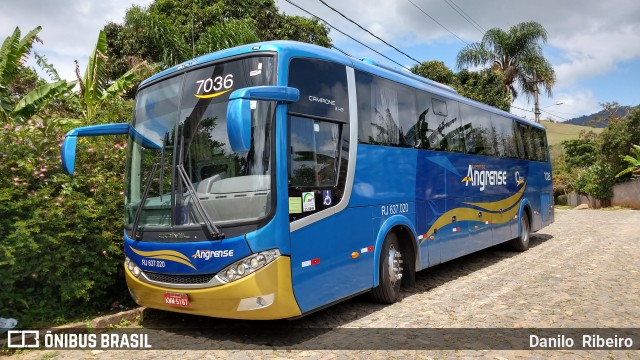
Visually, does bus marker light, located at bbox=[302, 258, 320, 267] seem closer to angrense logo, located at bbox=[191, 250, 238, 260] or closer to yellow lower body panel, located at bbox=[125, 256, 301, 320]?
yellow lower body panel, located at bbox=[125, 256, 301, 320]

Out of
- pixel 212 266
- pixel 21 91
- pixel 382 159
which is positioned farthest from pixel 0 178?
pixel 21 91

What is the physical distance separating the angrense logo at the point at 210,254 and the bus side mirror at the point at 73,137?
1.96 meters

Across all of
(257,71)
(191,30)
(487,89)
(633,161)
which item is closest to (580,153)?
(633,161)

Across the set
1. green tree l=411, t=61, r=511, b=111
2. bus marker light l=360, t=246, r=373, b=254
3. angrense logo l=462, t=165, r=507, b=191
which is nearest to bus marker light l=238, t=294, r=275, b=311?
bus marker light l=360, t=246, r=373, b=254

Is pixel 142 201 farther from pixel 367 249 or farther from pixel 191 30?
pixel 191 30

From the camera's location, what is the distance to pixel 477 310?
7.17 meters

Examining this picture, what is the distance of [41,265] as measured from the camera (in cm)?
621

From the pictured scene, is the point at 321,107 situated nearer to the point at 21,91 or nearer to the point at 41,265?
the point at 41,265

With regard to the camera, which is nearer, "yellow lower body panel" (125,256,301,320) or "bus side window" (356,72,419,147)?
"yellow lower body panel" (125,256,301,320)

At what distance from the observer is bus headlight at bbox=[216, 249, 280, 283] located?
535 cm

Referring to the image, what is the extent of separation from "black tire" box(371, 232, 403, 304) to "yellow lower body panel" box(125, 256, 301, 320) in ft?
7.13

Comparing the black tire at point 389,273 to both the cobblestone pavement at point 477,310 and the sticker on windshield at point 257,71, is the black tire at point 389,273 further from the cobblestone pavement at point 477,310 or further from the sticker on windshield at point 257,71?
the sticker on windshield at point 257,71

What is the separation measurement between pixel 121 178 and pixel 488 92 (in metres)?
26.2

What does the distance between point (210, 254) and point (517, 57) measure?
103ft
